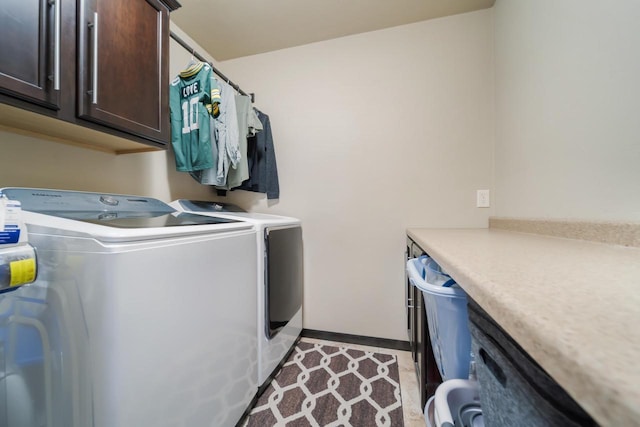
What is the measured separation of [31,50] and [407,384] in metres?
2.28

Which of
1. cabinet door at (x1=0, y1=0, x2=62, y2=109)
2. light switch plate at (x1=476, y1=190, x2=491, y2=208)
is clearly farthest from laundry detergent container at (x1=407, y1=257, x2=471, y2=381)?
cabinet door at (x1=0, y1=0, x2=62, y2=109)

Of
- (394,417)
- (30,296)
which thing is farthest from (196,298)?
(394,417)

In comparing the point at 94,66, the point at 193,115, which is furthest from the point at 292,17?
the point at 94,66

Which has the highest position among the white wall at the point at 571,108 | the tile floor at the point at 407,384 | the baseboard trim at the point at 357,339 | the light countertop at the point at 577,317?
the white wall at the point at 571,108

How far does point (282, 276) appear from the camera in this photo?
155cm

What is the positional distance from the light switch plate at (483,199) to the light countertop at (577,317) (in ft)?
3.93

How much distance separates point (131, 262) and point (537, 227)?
1.67 metres

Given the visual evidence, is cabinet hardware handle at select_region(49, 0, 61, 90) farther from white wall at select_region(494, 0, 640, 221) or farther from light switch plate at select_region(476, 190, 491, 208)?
light switch plate at select_region(476, 190, 491, 208)

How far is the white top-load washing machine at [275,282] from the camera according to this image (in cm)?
131

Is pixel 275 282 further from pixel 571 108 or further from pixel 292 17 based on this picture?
pixel 292 17

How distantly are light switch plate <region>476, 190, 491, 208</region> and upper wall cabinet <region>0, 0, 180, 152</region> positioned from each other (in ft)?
6.85

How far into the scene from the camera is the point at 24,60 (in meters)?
0.73

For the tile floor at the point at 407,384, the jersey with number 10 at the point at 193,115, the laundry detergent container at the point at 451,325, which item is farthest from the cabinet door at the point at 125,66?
the tile floor at the point at 407,384

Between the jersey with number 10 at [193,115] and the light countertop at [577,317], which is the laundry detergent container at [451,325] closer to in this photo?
the light countertop at [577,317]
